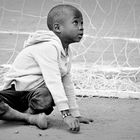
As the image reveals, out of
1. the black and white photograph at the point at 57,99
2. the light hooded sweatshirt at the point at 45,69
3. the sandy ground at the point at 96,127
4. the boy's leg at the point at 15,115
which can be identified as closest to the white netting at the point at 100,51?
the black and white photograph at the point at 57,99

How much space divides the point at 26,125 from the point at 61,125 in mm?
203

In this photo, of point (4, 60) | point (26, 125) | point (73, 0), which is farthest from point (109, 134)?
point (73, 0)

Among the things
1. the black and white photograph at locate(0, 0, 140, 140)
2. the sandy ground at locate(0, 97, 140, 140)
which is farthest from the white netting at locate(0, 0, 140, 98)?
the sandy ground at locate(0, 97, 140, 140)

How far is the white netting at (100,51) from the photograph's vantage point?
3.42m

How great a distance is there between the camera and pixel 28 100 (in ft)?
7.64

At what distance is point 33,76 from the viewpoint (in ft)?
7.59

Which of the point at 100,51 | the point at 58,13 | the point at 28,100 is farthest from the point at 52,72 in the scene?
the point at 100,51

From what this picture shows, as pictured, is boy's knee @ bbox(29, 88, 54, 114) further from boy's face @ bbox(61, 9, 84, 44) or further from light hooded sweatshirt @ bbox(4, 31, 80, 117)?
boy's face @ bbox(61, 9, 84, 44)

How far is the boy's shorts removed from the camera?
225cm

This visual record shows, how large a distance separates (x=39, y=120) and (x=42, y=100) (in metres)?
0.12

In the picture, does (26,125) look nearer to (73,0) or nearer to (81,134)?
(81,134)

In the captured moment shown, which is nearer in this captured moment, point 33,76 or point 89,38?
point 33,76

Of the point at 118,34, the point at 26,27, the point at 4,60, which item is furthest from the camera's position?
the point at 26,27

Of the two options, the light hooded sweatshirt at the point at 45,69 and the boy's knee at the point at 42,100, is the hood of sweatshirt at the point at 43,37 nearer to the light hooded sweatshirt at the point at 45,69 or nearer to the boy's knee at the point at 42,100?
the light hooded sweatshirt at the point at 45,69
